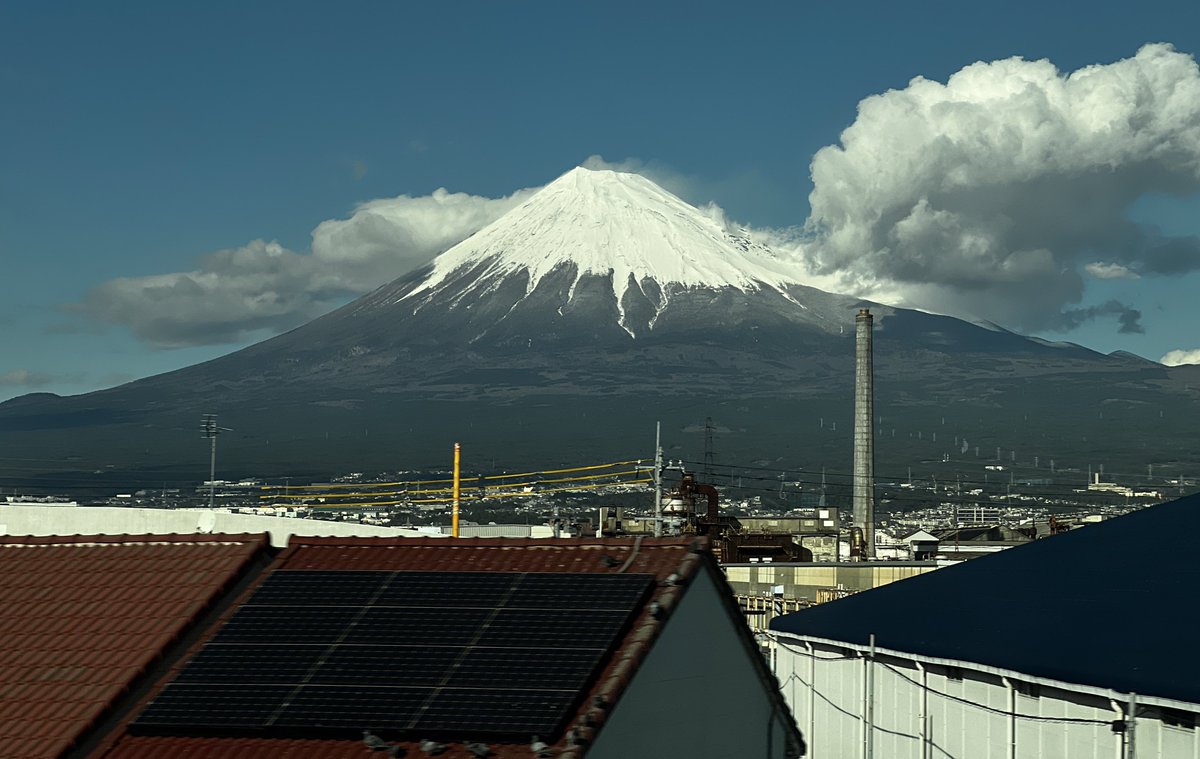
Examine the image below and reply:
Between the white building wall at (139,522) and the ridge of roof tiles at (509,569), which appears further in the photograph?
the white building wall at (139,522)

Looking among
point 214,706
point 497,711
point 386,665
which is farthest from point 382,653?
point 214,706

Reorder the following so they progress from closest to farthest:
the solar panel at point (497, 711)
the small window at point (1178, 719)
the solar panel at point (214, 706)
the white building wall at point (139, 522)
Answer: the solar panel at point (497, 711) → the solar panel at point (214, 706) → the small window at point (1178, 719) → the white building wall at point (139, 522)

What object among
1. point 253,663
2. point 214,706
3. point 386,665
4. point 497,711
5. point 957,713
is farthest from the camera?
point 957,713

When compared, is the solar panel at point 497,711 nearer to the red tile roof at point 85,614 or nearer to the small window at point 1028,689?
the red tile roof at point 85,614

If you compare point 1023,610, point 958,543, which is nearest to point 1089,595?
point 1023,610

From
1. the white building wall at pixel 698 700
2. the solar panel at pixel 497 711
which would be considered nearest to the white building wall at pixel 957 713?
the white building wall at pixel 698 700

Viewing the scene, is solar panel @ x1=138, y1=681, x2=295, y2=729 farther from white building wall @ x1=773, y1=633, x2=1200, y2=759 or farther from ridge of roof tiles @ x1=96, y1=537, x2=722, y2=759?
white building wall @ x1=773, y1=633, x2=1200, y2=759

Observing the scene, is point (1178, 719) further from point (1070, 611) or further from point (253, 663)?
point (253, 663)
